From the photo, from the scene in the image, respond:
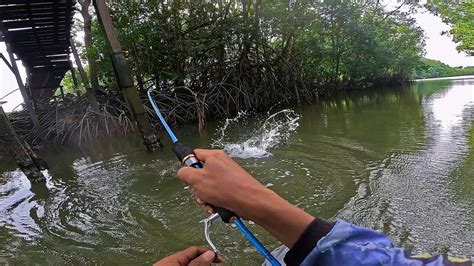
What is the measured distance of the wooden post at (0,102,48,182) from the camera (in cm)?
439

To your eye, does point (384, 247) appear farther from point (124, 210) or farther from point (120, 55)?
point (120, 55)

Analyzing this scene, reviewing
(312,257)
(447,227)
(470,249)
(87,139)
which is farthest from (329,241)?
(87,139)

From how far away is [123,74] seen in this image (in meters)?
5.62

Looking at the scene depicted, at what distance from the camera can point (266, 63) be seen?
12.5 meters

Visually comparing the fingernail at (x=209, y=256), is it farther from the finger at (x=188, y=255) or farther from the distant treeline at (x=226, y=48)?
the distant treeline at (x=226, y=48)

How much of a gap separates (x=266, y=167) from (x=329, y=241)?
365cm

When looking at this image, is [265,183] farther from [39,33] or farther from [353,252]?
[39,33]

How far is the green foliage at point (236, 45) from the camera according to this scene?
10023 mm

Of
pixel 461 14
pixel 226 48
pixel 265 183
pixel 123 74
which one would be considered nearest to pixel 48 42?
pixel 123 74

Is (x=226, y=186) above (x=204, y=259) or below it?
above

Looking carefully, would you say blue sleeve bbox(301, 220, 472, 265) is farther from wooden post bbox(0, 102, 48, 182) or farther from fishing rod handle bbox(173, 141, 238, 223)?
wooden post bbox(0, 102, 48, 182)

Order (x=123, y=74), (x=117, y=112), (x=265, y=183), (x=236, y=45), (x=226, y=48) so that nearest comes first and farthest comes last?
(x=265, y=183), (x=123, y=74), (x=117, y=112), (x=226, y=48), (x=236, y=45)

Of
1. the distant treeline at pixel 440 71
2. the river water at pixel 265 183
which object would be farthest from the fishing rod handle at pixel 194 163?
the distant treeline at pixel 440 71

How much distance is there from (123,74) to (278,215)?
5128 millimetres
